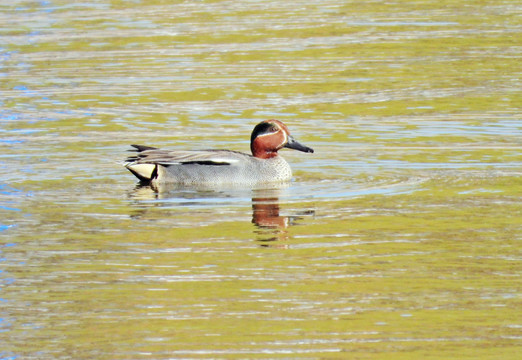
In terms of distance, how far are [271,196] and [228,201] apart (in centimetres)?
52

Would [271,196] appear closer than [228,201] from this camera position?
No

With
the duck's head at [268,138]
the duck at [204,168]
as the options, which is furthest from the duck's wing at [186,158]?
the duck's head at [268,138]

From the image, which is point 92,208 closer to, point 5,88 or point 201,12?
point 5,88

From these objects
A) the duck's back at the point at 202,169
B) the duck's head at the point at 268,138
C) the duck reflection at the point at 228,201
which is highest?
the duck's head at the point at 268,138

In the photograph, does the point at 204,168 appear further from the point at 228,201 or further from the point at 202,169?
the point at 228,201

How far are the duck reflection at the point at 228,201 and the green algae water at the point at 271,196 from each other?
56 millimetres

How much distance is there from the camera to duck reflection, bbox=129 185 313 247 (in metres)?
Answer: 12.1

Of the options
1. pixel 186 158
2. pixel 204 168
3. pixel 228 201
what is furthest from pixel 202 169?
pixel 228 201

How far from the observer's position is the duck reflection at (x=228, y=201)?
12133mm

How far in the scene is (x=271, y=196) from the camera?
14.1m

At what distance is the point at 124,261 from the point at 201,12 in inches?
751

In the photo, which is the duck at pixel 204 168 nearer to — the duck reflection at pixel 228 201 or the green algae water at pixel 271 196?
the duck reflection at pixel 228 201

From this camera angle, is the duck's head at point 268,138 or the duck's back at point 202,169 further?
the duck's head at point 268,138

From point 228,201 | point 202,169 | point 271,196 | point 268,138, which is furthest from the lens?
point 268,138
